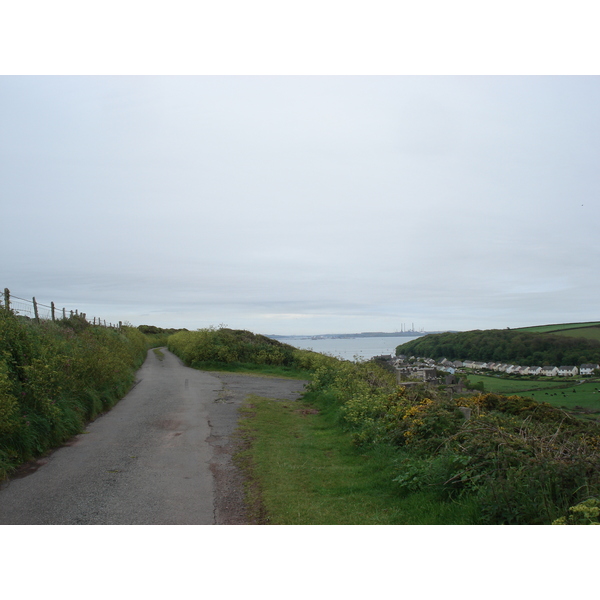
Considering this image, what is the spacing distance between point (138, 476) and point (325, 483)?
2.52 metres

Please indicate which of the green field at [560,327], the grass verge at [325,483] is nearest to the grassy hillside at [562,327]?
the green field at [560,327]

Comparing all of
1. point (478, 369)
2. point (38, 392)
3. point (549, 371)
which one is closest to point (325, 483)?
point (38, 392)

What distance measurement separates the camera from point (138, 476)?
554cm

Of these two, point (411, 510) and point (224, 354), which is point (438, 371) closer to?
point (411, 510)

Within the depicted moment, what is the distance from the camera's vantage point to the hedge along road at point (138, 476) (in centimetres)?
435

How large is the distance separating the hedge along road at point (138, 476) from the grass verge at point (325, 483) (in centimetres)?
34

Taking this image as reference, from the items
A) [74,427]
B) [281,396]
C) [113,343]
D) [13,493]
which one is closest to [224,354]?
[113,343]

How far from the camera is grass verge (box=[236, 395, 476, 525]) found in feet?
13.3

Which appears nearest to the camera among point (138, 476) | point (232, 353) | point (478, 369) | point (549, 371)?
point (138, 476)

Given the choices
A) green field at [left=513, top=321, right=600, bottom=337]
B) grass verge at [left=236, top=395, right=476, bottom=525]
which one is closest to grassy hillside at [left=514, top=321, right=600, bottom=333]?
green field at [left=513, top=321, right=600, bottom=337]

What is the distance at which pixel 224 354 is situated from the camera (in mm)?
22516

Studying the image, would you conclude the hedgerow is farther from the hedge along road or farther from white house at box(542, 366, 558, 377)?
white house at box(542, 366, 558, 377)

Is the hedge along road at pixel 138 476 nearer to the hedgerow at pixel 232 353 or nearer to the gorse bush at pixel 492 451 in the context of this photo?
the gorse bush at pixel 492 451

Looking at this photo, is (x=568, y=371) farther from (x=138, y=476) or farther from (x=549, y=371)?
(x=138, y=476)
